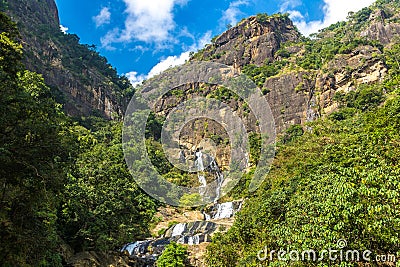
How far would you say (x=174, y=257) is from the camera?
17562 millimetres

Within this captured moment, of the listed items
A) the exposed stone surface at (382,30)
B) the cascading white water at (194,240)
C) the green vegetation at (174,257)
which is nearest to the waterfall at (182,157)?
the cascading white water at (194,240)

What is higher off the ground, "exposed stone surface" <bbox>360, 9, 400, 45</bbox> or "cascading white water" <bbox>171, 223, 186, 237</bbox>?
"exposed stone surface" <bbox>360, 9, 400, 45</bbox>

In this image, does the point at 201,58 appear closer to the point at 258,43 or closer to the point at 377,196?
the point at 258,43

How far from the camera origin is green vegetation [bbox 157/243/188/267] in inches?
680

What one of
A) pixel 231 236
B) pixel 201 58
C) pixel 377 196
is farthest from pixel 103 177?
pixel 201 58

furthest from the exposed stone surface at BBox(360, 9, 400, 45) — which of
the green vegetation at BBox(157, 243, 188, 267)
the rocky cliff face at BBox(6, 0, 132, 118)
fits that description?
the green vegetation at BBox(157, 243, 188, 267)

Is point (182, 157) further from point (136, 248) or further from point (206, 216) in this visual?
point (136, 248)

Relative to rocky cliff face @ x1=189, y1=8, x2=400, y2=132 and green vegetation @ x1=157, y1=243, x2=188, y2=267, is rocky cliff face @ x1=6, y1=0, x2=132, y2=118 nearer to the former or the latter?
rocky cliff face @ x1=189, y1=8, x2=400, y2=132

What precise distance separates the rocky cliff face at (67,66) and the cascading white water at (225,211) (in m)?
24.8

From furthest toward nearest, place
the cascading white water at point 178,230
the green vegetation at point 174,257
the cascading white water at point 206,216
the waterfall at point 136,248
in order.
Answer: the cascading white water at point 206,216 < the cascading white water at point 178,230 < the waterfall at point 136,248 < the green vegetation at point 174,257

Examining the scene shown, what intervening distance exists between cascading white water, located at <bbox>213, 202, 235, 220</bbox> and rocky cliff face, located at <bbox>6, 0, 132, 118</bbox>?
24.8 metres

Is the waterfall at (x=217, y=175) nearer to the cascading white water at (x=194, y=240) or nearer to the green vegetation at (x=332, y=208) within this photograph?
the green vegetation at (x=332, y=208)

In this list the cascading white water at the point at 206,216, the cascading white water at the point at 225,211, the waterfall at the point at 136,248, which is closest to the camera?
the waterfall at the point at 136,248

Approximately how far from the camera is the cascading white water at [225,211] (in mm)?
29766
